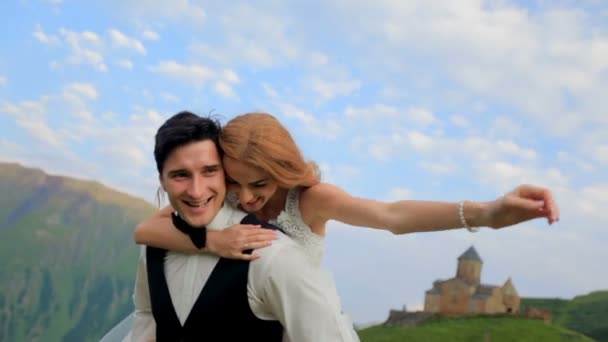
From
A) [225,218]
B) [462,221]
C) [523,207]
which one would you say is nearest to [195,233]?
[225,218]

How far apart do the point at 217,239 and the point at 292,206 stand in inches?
40.6

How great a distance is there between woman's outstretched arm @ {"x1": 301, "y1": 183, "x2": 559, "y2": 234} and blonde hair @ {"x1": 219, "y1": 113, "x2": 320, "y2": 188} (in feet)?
0.85

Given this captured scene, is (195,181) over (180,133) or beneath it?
beneath

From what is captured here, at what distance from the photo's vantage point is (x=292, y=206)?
464cm

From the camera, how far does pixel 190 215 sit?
374 centimetres

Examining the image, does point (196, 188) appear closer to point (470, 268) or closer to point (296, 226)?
point (296, 226)

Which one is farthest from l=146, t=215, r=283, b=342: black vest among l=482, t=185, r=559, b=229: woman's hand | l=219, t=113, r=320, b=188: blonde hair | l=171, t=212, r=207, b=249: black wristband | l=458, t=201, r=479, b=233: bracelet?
l=482, t=185, r=559, b=229: woman's hand

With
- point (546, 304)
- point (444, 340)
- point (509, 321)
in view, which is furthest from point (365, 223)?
point (546, 304)

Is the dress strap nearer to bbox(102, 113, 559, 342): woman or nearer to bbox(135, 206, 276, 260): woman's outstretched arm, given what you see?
bbox(102, 113, 559, 342): woman

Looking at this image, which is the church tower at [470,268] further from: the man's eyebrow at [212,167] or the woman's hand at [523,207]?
the woman's hand at [523,207]

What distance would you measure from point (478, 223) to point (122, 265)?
3379cm

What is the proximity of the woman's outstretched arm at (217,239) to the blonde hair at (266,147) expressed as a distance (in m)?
0.40

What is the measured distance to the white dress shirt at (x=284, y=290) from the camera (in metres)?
3.43

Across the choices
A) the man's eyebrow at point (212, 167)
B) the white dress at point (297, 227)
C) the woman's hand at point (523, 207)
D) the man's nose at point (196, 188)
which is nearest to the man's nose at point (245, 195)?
the man's eyebrow at point (212, 167)
